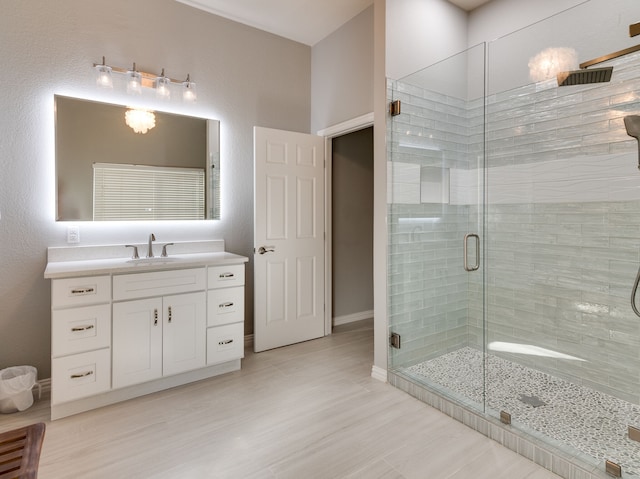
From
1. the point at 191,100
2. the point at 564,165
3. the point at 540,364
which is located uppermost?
the point at 191,100

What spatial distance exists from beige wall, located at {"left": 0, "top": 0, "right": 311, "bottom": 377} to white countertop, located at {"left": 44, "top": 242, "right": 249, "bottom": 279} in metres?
0.19

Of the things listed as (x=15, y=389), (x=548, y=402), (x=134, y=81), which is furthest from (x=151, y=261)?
(x=548, y=402)

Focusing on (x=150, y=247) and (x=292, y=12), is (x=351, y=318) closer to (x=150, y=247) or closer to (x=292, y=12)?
(x=150, y=247)

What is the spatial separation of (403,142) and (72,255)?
2595mm

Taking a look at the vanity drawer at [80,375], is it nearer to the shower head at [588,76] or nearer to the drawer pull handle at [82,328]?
the drawer pull handle at [82,328]

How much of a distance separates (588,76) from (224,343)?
10.1 feet

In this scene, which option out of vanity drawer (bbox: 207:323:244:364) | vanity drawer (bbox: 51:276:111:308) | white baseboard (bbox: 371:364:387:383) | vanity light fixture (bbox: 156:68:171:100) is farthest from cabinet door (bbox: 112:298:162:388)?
vanity light fixture (bbox: 156:68:171:100)

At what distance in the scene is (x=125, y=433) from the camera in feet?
6.86

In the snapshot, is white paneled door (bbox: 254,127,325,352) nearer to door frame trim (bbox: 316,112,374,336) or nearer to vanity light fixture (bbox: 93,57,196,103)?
door frame trim (bbox: 316,112,374,336)

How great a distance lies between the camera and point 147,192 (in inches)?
116

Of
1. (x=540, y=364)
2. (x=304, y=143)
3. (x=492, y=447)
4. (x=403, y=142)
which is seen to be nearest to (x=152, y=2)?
(x=304, y=143)

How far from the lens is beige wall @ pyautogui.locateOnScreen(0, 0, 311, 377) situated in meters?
2.45

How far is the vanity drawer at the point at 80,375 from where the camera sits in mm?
2178

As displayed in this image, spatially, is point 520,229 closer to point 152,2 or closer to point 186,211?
point 186,211
